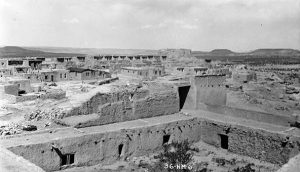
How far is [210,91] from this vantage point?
22547mm

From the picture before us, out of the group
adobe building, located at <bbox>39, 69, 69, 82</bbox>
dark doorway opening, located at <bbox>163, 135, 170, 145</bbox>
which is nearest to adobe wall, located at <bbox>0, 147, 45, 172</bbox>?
dark doorway opening, located at <bbox>163, 135, 170, 145</bbox>

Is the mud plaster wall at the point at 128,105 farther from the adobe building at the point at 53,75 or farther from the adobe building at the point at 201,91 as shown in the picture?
the adobe building at the point at 53,75

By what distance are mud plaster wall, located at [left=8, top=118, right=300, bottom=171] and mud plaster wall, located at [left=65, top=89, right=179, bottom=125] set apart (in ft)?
6.25

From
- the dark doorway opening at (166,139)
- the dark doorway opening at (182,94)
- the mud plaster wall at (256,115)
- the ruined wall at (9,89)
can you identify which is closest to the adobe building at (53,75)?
the ruined wall at (9,89)

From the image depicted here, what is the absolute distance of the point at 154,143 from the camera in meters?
17.3

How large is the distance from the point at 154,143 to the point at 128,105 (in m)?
2.67

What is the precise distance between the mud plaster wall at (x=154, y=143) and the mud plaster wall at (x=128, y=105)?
1.90m

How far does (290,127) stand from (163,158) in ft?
23.4

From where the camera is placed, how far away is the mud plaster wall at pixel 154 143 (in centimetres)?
1340

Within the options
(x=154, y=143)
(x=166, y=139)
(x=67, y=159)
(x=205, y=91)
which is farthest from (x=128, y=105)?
(x=205, y=91)

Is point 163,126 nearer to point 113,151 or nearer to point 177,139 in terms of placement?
point 177,139

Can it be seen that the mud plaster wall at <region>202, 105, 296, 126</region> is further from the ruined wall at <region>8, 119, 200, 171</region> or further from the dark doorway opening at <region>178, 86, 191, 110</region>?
the ruined wall at <region>8, 119, 200, 171</region>

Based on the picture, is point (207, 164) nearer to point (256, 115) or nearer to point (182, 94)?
point (256, 115)

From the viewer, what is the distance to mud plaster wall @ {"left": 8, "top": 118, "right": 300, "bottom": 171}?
13.4 m
